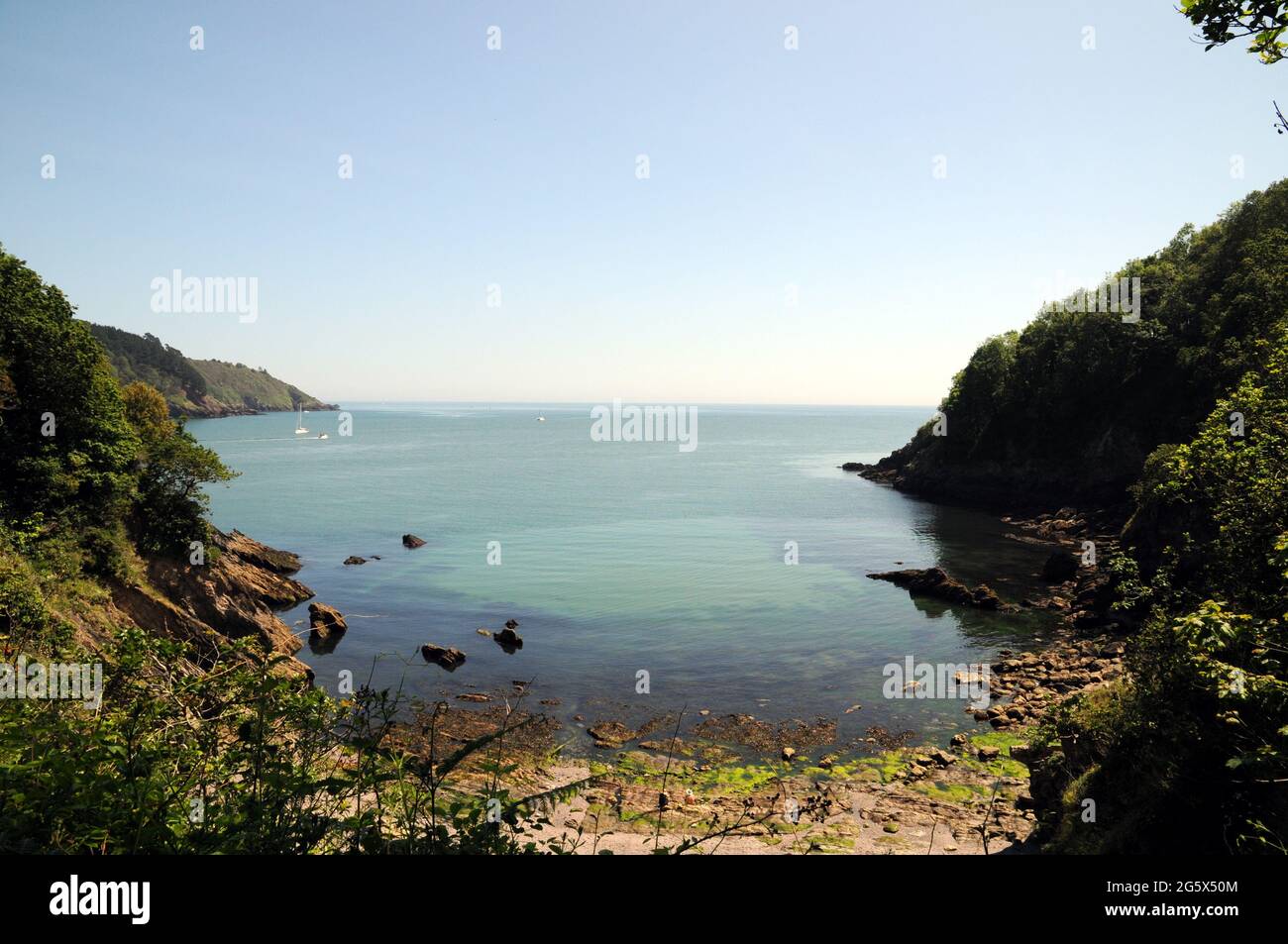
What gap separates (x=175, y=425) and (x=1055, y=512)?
69.5 metres

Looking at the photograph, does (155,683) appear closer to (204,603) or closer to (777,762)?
(777,762)

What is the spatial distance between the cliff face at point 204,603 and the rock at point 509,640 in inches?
339

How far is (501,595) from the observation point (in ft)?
132

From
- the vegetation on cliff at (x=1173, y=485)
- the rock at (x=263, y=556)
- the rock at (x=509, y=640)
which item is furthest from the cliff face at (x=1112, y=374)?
the rock at (x=263, y=556)

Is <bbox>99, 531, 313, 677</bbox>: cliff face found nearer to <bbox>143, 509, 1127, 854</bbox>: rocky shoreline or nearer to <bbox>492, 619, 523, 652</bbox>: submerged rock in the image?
<bbox>143, 509, 1127, 854</bbox>: rocky shoreline

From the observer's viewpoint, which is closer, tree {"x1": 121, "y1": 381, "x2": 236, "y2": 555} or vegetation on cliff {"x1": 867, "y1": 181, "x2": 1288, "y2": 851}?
vegetation on cliff {"x1": 867, "y1": 181, "x2": 1288, "y2": 851}

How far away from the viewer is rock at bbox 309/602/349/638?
1297 inches

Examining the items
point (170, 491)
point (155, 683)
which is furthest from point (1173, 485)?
point (170, 491)

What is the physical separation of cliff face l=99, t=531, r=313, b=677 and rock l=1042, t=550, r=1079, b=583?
4210 cm

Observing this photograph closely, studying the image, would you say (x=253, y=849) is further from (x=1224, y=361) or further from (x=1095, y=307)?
(x=1095, y=307)

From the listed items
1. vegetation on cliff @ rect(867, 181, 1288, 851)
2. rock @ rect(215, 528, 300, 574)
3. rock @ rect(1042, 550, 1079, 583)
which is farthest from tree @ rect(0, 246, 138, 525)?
rock @ rect(1042, 550, 1079, 583)

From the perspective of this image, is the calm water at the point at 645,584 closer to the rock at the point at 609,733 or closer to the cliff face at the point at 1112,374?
the rock at the point at 609,733

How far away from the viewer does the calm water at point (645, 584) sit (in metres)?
27.9
